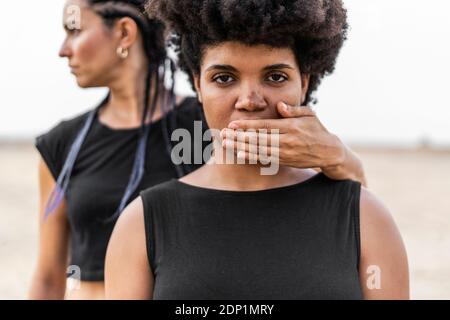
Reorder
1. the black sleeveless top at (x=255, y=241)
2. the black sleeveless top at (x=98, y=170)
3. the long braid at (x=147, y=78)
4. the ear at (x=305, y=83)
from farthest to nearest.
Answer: the long braid at (x=147, y=78), the black sleeveless top at (x=98, y=170), the ear at (x=305, y=83), the black sleeveless top at (x=255, y=241)

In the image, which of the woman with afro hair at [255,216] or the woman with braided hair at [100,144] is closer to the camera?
the woman with afro hair at [255,216]

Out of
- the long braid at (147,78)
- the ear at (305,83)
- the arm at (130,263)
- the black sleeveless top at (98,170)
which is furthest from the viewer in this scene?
the long braid at (147,78)

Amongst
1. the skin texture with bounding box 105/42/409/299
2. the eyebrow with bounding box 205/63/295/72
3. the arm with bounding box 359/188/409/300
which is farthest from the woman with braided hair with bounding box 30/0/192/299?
the arm with bounding box 359/188/409/300

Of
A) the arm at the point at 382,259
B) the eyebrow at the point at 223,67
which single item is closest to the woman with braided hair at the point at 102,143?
the eyebrow at the point at 223,67

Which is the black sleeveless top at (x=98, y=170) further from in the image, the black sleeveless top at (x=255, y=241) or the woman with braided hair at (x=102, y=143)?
the black sleeveless top at (x=255, y=241)

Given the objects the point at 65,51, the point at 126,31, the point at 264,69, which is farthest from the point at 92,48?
the point at 264,69

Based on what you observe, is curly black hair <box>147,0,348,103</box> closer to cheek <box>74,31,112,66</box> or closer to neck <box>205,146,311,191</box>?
neck <box>205,146,311,191</box>

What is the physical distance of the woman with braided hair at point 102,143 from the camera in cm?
337

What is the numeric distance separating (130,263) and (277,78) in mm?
722

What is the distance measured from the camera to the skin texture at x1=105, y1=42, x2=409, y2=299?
2.21 meters

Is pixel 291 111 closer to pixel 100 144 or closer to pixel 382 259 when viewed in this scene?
pixel 382 259

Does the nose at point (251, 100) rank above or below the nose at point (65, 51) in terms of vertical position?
below

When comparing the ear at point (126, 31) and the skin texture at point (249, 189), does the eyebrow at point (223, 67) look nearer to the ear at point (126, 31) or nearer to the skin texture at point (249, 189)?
the skin texture at point (249, 189)

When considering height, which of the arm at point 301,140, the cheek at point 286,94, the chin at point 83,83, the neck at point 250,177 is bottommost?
the neck at point 250,177
